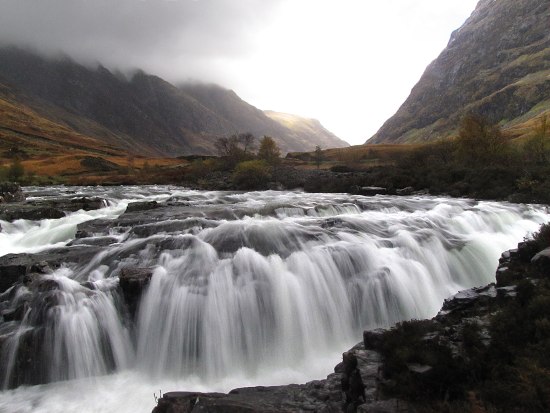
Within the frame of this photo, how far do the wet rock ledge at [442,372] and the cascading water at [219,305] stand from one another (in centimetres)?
277

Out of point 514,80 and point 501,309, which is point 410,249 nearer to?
point 501,309

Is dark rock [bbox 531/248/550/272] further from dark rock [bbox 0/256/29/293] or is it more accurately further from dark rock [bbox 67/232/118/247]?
dark rock [bbox 67/232/118/247]

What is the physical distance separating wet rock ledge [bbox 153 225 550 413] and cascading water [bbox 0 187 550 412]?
2.77 metres

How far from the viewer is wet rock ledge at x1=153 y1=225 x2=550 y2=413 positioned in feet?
17.7

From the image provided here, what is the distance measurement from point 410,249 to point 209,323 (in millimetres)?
8334

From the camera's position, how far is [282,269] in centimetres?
1268

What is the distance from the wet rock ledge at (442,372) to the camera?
213 inches

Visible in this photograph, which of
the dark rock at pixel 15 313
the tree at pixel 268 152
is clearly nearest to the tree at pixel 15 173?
the tree at pixel 268 152

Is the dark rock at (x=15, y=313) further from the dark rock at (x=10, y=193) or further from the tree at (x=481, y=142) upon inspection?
the tree at (x=481, y=142)

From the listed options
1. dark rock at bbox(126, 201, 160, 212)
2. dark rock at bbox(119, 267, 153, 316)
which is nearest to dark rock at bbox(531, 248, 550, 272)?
dark rock at bbox(119, 267, 153, 316)

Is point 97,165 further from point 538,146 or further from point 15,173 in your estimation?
point 538,146

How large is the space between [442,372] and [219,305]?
6.63 metres

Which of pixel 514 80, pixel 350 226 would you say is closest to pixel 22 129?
pixel 350 226

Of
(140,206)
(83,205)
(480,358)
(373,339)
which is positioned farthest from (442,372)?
(83,205)
